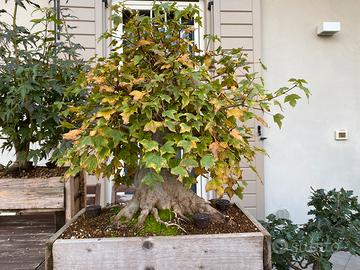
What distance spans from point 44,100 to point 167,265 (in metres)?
0.87

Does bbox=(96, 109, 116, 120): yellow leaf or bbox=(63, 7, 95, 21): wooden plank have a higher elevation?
bbox=(63, 7, 95, 21): wooden plank

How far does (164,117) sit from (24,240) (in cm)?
75

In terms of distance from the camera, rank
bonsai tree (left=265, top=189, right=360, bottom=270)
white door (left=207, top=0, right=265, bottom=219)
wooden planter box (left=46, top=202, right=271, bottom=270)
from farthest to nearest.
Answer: white door (left=207, top=0, right=265, bottom=219) → bonsai tree (left=265, top=189, right=360, bottom=270) → wooden planter box (left=46, top=202, right=271, bottom=270)

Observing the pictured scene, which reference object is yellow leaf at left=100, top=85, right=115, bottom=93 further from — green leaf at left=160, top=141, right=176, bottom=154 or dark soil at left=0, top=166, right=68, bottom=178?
dark soil at left=0, top=166, right=68, bottom=178

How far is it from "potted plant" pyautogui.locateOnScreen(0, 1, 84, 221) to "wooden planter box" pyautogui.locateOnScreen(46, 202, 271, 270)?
Answer: 33 cm

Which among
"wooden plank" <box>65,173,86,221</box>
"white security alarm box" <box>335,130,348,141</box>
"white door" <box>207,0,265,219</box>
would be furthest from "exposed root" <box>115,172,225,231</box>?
"white security alarm box" <box>335,130,348,141</box>

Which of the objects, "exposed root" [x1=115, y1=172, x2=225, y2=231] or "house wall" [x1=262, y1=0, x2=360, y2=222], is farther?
"house wall" [x1=262, y1=0, x2=360, y2=222]

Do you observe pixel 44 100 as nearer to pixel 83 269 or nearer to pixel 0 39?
pixel 0 39

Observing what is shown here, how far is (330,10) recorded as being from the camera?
3377 millimetres

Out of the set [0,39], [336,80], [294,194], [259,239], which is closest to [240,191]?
[259,239]

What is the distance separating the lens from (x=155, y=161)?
916 millimetres

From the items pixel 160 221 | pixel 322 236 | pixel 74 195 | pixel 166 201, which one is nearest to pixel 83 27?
pixel 74 195

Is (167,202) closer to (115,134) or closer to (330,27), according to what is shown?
→ (115,134)

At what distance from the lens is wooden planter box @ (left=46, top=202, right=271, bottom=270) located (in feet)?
2.97
